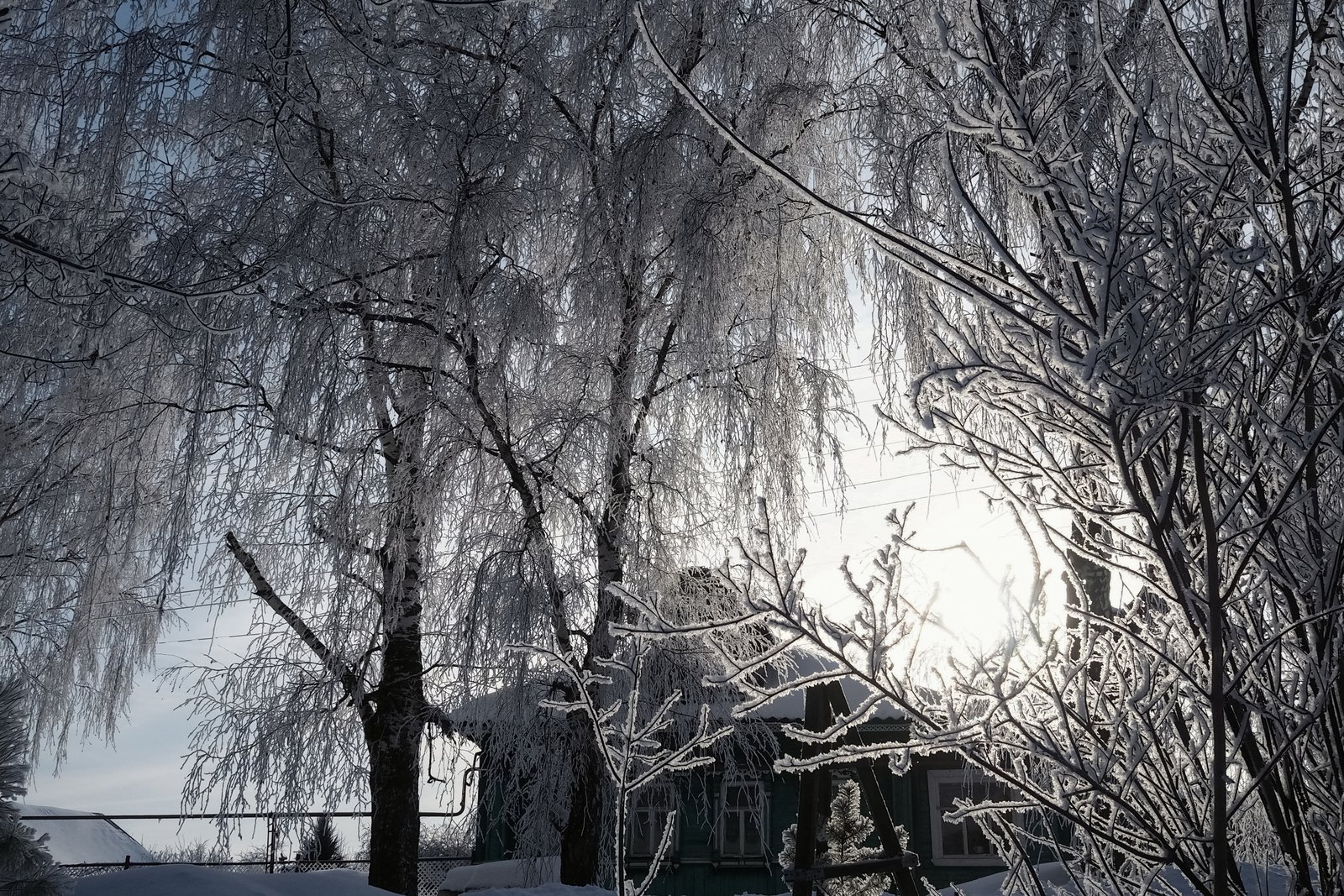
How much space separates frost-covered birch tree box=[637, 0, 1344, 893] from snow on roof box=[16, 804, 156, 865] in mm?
15761

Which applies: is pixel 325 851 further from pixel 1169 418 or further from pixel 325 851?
pixel 1169 418

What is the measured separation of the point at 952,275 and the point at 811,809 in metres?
3.43

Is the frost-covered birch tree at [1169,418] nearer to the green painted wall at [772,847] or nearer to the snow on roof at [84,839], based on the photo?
the green painted wall at [772,847]

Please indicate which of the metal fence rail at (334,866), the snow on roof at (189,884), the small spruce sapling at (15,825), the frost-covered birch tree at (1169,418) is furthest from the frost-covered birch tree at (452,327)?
the metal fence rail at (334,866)

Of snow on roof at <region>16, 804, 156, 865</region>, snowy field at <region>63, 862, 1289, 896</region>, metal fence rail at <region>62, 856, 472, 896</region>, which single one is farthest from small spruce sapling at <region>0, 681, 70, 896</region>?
snow on roof at <region>16, 804, 156, 865</region>

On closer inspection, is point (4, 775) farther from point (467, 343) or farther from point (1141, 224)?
point (467, 343)

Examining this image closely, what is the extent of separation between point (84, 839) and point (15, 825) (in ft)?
49.7

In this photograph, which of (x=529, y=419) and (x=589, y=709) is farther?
(x=529, y=419)

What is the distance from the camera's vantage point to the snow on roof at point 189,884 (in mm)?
3496

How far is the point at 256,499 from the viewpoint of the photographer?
7.28 meters

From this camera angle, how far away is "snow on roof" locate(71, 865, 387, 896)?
3.50 m

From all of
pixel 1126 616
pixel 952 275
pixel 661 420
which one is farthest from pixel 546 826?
pixel 952 275

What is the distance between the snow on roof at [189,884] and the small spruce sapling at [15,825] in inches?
22.8

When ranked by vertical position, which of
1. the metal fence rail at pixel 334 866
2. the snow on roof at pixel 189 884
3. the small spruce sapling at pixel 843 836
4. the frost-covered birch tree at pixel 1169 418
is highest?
the frost-covered birch tree at pixel 1169 418
